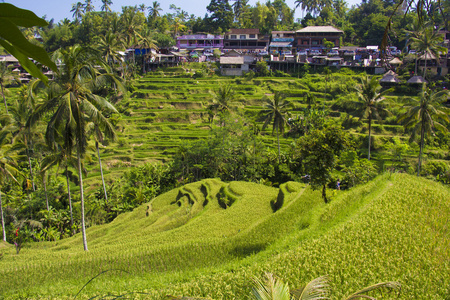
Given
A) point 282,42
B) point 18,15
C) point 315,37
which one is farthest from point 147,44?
point 18,15

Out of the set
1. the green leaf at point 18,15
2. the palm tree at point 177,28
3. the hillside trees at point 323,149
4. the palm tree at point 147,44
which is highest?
the palm tree at point 177,28

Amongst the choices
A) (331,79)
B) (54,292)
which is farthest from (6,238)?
(331,79)

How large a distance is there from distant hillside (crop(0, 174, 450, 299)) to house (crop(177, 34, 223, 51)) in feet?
177

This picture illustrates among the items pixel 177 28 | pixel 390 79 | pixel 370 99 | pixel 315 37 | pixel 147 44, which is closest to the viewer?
pixel 370 99

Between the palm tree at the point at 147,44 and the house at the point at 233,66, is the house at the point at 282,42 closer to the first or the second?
the house at the point at 233,66

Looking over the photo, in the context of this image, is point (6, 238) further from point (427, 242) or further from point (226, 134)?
point (427, 242)

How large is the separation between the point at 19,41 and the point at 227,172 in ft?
97.9

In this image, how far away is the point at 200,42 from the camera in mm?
69312

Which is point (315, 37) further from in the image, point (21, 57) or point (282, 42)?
point (21, 57)

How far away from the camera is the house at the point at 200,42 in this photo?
67963mm

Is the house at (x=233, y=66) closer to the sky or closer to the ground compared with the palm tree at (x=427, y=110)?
closer to the sky

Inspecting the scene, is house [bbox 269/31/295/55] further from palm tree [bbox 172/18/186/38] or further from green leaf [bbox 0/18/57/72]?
green leaf [bbox 0/18/57/72]

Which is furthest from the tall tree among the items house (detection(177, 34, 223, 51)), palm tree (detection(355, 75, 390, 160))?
palm tree (detection(355, 75, 390, 160))

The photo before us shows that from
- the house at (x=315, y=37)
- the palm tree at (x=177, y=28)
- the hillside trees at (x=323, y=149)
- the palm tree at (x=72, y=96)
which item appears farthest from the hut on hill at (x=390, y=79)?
the palm tree at (x=177, y=28)
